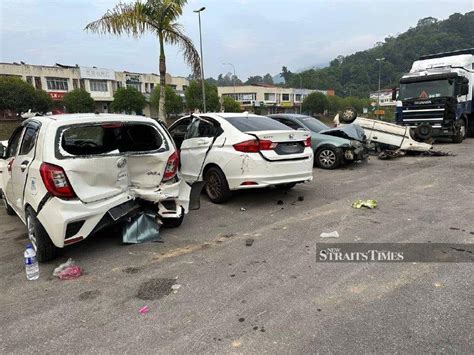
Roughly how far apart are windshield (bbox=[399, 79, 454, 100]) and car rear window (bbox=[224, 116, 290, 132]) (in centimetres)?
1088

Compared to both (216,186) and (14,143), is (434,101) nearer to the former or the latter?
(216,186)

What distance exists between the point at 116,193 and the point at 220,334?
2319 mm

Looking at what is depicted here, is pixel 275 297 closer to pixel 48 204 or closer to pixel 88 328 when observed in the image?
pixel 88 328

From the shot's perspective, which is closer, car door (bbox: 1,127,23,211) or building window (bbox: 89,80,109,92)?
car door (bbox: 1,127,23,211)

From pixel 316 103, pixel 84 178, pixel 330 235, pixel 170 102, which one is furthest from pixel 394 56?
pixel 84 178

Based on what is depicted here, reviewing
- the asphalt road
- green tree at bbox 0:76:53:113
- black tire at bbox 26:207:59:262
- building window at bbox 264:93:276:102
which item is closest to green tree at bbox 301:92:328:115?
building window at bbox 264:93:276:102

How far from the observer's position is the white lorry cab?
1477cm

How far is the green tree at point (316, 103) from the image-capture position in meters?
81.2

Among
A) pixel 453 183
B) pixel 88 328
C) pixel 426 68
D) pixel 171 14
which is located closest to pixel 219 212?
pixel 88 328

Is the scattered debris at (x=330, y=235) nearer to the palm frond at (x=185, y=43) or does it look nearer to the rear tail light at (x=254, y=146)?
the rear tail light at (x=254, y=146)

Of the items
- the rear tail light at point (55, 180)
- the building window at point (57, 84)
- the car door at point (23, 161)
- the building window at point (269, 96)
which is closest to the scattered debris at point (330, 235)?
the rear tail light at point (55, 180)

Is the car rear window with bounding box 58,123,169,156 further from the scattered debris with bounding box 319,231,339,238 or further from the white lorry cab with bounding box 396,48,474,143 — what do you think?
the white lorry cab with bounding box 396,48,474,143

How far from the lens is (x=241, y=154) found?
611 cm

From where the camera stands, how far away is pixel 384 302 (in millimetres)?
3186
